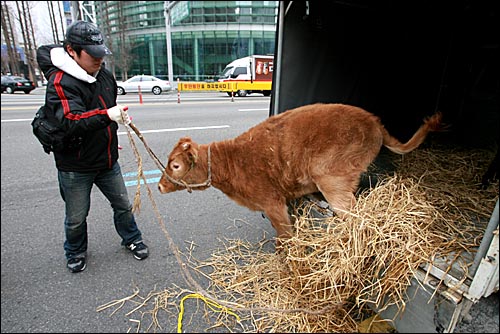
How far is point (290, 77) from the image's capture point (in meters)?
3.66

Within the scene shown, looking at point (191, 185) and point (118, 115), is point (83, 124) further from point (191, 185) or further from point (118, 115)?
point (191, 185)

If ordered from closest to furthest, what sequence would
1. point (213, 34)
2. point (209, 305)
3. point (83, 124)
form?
point (83, 124) < point (209, 305) < point (213, 34)

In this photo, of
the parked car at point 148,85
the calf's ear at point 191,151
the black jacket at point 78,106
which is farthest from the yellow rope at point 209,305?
the parked car at point 148,85

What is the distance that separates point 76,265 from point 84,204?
2.09 feet

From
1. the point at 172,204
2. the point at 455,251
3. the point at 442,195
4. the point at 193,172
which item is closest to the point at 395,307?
the point at 455,251

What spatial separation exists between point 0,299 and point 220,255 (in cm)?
185

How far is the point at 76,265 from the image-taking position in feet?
9.60

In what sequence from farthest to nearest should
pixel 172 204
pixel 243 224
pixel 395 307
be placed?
pixel 172 204 < pixel 243 224 < pixel 395 307

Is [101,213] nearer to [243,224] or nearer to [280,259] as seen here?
[243,224]

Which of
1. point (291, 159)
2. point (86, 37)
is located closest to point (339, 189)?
point (291, 159)

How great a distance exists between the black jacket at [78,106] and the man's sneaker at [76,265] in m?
0.96

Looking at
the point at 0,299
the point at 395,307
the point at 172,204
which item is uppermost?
the point at 395,307

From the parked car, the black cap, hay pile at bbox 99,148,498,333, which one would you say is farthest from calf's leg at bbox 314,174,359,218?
the parked car

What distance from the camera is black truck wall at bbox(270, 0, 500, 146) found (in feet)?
11.8
